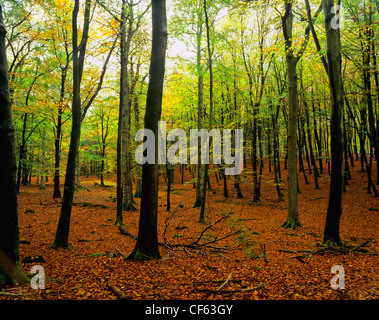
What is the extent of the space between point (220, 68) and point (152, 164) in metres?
10.0

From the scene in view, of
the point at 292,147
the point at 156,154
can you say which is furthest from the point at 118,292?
the point at 292,147

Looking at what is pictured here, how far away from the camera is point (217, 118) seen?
66.4 feet

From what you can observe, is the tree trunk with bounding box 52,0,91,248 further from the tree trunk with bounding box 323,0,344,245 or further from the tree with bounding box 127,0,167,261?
the tree trunk with bounding box 323,0,344,245

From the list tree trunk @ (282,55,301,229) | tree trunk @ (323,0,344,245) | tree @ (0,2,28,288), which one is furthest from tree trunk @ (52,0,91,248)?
tree trunk @ (282,55,301,229)

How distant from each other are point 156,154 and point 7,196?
2650 mm

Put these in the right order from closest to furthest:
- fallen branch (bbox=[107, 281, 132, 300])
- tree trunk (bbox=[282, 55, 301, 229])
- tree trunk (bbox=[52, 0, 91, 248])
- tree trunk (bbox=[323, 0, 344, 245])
Result: fallen branch (bbox=[107, 281, 132, 300]) < tree trunk (bbox=[323, 0, 344, 245]) < tree trunk (bbox=[52, 0, 91, 248]) < tree trunk (bbox=[282, 55, 301, 229])

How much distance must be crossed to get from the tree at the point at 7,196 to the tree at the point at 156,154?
213 centimetres

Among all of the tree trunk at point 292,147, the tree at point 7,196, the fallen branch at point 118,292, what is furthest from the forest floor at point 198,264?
the tree trunk at point 292,147

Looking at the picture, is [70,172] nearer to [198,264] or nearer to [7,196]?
[7,196]

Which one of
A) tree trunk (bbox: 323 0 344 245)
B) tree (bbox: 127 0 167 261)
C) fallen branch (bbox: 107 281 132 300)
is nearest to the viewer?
fallen branch (bbox: 107 281 132 300)

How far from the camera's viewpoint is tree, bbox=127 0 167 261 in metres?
4.43

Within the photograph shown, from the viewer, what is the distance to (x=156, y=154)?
178 inches

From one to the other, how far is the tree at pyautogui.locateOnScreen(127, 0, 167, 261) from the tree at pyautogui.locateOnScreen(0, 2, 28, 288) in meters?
2.13
